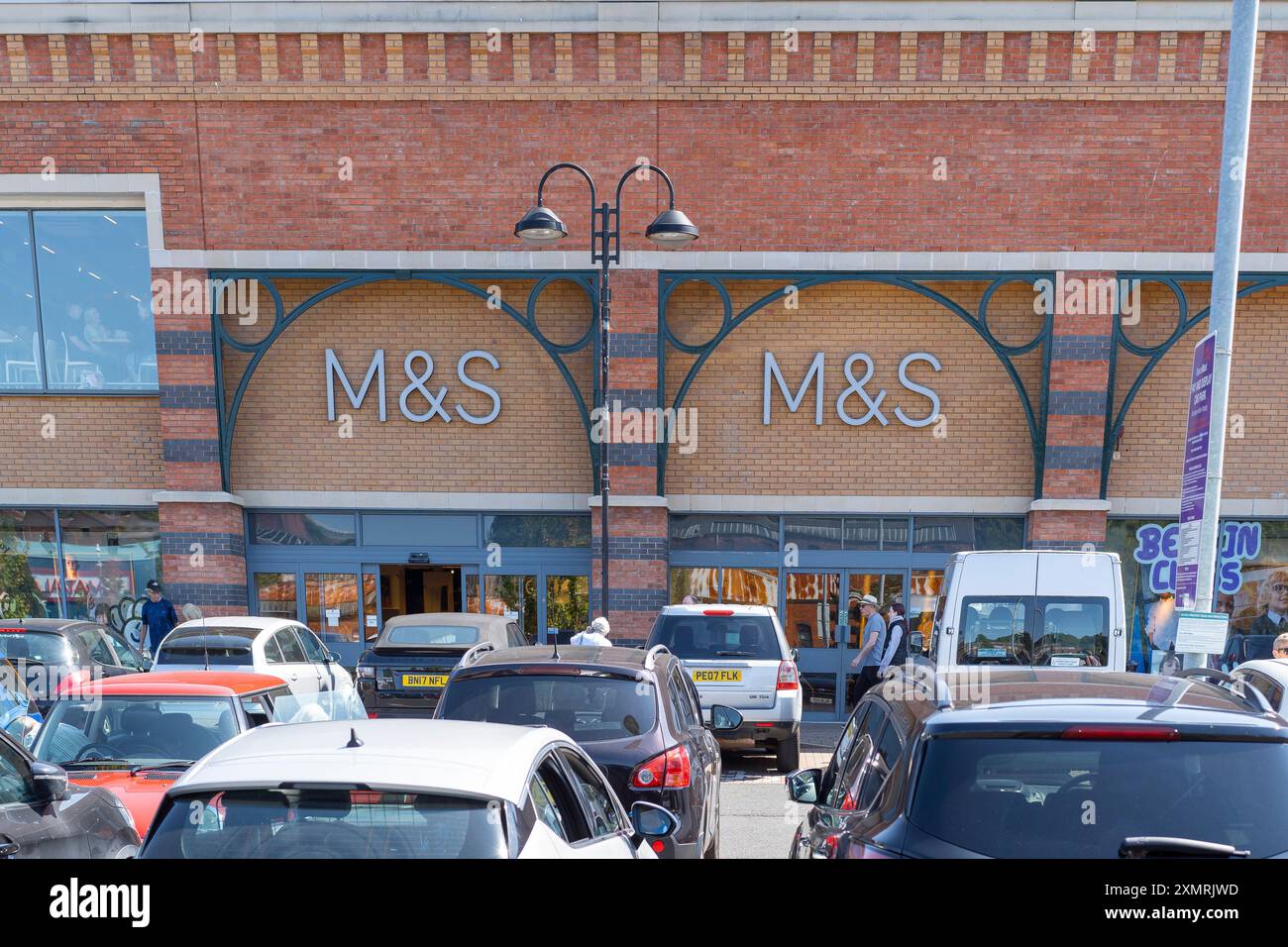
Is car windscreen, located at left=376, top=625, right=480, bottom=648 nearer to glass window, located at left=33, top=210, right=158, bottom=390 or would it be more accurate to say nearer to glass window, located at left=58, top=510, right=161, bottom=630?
glass window, located at left=58, top=510, right=161, bottom=630

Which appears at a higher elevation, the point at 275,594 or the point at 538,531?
the point at 538,531

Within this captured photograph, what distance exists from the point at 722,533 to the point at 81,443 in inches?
401

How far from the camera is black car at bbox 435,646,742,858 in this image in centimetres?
509

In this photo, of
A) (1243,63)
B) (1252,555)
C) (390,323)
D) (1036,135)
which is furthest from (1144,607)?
(390,323)

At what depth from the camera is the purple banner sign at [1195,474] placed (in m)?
7.73

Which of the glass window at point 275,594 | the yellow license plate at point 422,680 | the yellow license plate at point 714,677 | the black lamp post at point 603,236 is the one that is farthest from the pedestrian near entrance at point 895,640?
the glass window at point 275,594

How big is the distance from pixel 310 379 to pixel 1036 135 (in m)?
11.4

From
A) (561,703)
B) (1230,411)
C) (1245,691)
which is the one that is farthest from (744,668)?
(1230,411)

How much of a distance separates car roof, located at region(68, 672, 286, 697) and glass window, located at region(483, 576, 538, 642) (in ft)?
24.6

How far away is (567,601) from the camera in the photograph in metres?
13.9

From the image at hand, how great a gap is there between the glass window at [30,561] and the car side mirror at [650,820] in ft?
45.0

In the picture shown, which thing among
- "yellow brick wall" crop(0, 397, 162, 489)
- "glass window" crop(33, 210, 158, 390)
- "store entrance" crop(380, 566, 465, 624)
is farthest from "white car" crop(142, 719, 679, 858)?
"glass window" crop(33, 210, 158, 390)

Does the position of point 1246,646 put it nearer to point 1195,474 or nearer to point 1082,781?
point 1195,474
